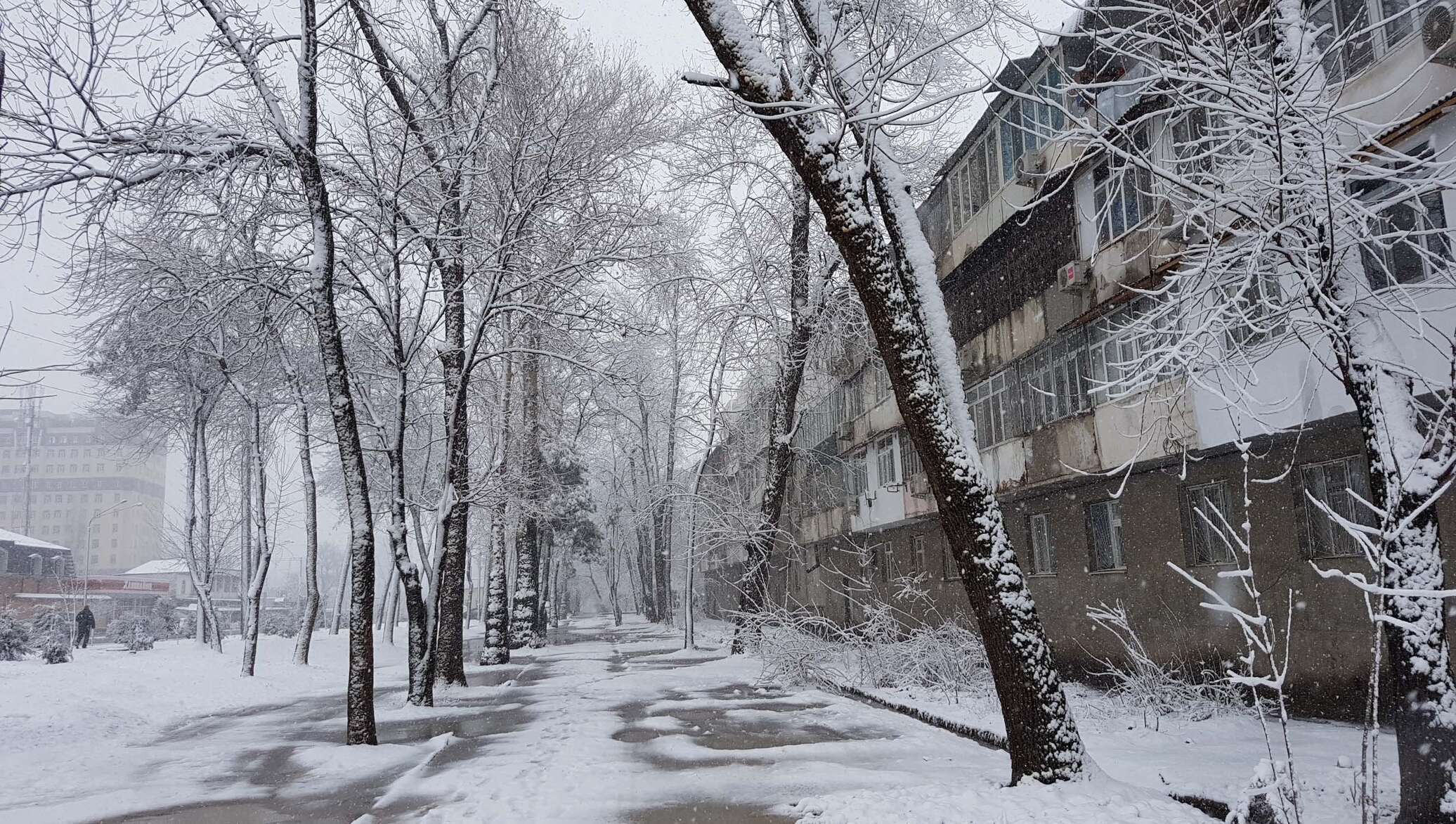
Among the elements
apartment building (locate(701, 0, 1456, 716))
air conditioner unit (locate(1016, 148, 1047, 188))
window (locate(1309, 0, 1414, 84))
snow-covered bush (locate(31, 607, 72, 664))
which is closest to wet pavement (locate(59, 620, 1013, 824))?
apartment building (locate(701, 0, 1456, 716))

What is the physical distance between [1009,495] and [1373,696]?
1617cm

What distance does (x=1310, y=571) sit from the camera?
40.7ft

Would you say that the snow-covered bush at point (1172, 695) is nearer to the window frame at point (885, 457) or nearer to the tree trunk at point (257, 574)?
the window frame at point (885, 457)

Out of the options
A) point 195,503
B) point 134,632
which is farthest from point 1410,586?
point 134,632

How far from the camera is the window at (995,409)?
19.1 m

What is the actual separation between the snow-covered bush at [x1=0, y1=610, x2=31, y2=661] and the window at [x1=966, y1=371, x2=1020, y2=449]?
82.1 feet

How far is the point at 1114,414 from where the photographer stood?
14609 mm

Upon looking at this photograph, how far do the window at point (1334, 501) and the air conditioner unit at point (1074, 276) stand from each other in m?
4.35

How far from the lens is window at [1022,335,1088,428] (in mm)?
16188

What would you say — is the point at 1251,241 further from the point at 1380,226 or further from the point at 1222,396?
the point at 1380,226

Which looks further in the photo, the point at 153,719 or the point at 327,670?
the point at 327,670

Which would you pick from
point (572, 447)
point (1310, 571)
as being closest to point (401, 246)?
point (1310, 571)

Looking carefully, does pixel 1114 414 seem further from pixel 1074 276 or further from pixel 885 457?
pixel 885 457

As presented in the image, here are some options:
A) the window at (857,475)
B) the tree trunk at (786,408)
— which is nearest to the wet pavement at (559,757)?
the tree trunk at (786,408)
